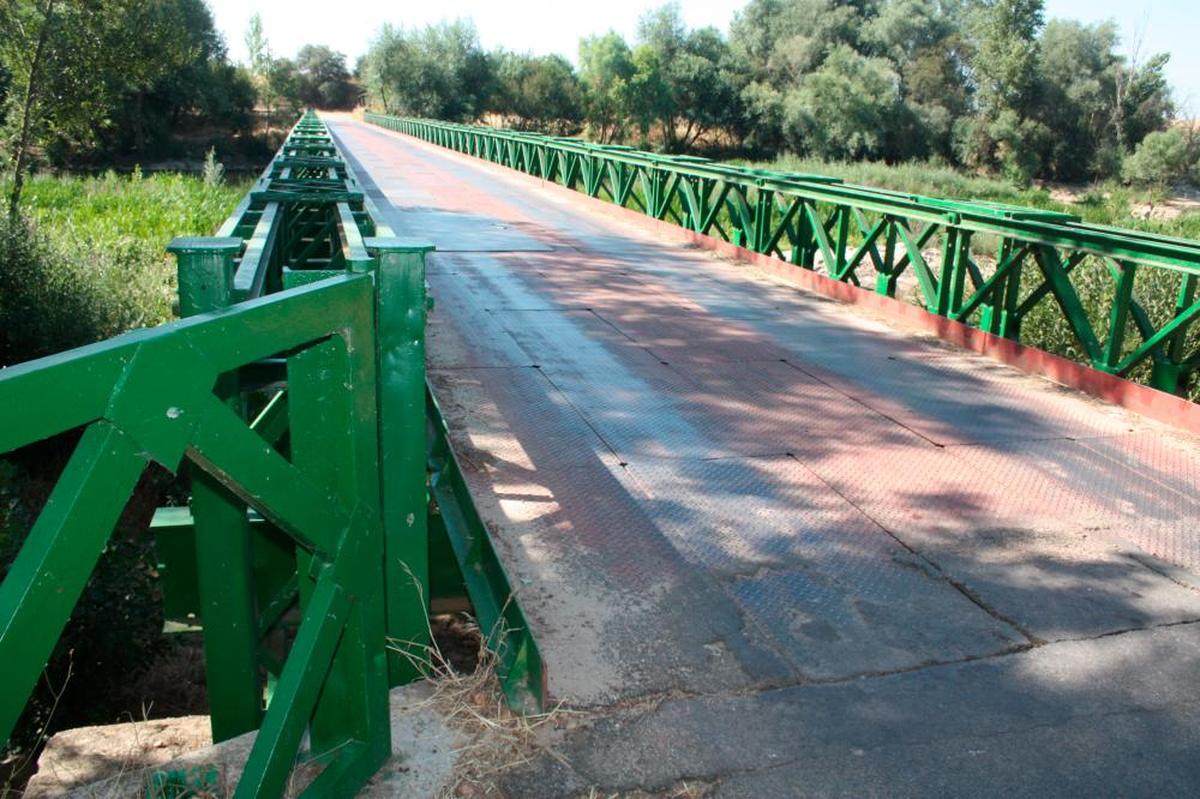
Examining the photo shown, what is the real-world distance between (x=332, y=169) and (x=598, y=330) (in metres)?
2.34

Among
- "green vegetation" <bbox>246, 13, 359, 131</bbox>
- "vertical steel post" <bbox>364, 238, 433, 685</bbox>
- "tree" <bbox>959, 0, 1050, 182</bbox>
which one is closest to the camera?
"vertical steel post" <bbox>364, 238, 433, 685</bbox>

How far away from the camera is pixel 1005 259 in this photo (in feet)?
25.3

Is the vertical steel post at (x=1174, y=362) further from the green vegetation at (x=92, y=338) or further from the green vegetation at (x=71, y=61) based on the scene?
the green vegetation at (x=71, y=61)

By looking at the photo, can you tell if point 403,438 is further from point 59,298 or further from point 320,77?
point 320,77

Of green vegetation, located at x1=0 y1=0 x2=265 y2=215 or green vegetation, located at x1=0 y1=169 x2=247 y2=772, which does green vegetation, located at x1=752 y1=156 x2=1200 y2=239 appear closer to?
green vegetation, located at x1=0 y1=0 x2=265 y2=215

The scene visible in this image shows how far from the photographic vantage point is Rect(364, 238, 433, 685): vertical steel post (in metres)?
2.68

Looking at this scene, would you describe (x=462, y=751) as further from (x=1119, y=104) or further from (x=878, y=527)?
(x=1119, y=104)

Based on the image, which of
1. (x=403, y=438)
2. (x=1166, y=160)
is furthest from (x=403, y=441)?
(x=1166, y=160)

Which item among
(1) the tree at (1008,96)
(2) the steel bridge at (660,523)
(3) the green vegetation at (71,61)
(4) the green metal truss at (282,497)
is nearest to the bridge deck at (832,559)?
(2) the steel bridge at (660,523)

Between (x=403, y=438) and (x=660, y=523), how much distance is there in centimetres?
183

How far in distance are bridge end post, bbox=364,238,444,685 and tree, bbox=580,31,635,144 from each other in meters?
68.6

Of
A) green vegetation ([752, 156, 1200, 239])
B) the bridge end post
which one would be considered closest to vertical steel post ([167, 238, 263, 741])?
the bridge end post

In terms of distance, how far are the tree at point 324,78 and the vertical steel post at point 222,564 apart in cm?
11003

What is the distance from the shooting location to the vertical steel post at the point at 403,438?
268 cm
